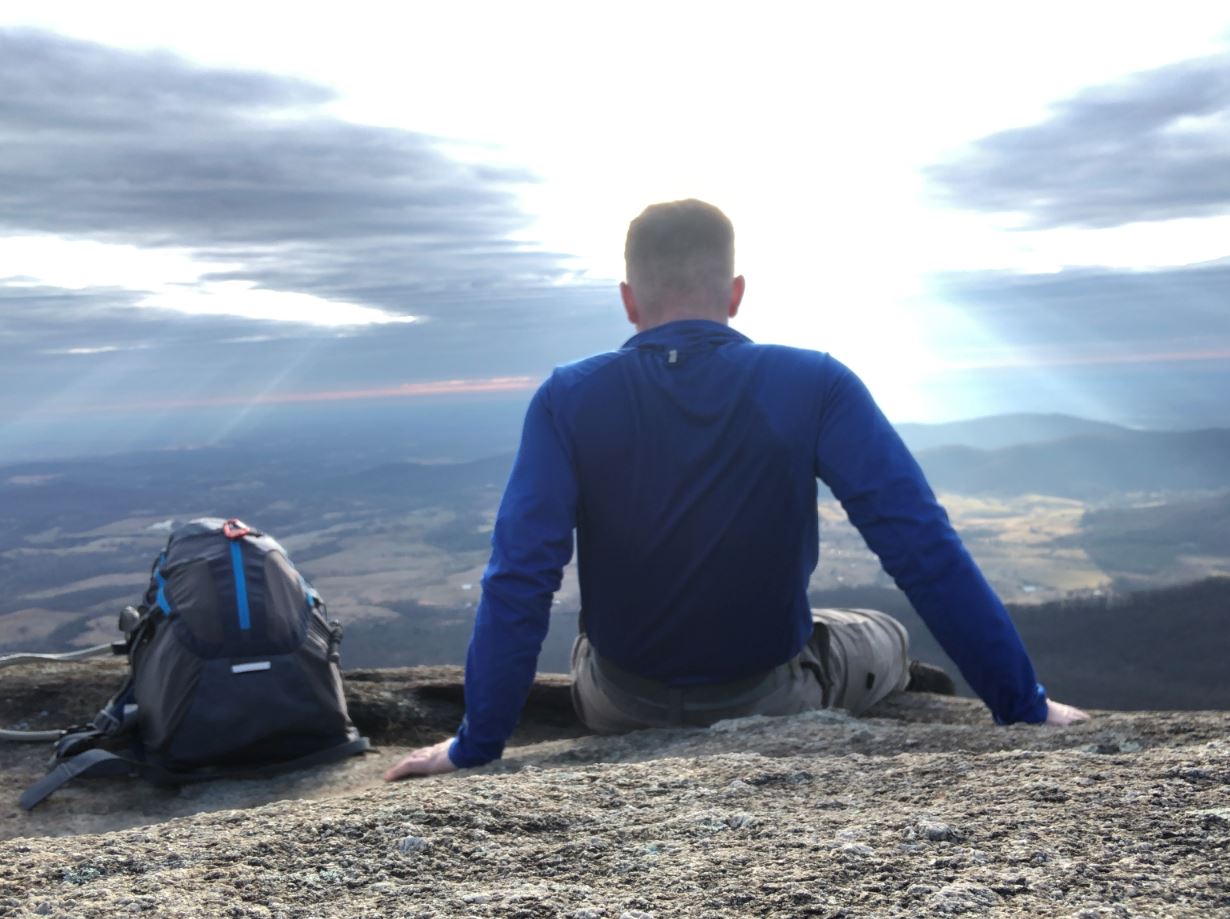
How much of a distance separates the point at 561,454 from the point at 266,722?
2511 mm

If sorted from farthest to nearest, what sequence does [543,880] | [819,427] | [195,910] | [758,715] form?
[758,715] → [819,427] → [543,880] → [195,910]

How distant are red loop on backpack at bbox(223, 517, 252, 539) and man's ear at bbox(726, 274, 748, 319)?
3425 mm

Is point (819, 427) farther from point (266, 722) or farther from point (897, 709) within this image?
point (266, 722)

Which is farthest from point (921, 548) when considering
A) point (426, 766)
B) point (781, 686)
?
point (426, 766)

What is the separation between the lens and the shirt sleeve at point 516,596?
13.4 feet

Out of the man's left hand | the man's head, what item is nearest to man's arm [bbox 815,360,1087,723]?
the man's head

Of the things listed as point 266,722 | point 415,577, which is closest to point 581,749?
point 266,722

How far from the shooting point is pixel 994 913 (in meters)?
1.76

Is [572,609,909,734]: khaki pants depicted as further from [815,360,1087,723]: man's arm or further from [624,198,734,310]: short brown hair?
[624,198,734,310]: short brown hair

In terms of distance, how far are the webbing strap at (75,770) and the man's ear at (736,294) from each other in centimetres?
425

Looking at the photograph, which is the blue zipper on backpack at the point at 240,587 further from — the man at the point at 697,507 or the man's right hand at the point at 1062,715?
the man's right hand at the point at 1062,715

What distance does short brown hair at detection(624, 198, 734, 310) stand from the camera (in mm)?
4266

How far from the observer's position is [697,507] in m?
4.25

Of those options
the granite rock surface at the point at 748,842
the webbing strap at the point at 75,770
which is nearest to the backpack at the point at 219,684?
the webbing strap at the point at 75,770
